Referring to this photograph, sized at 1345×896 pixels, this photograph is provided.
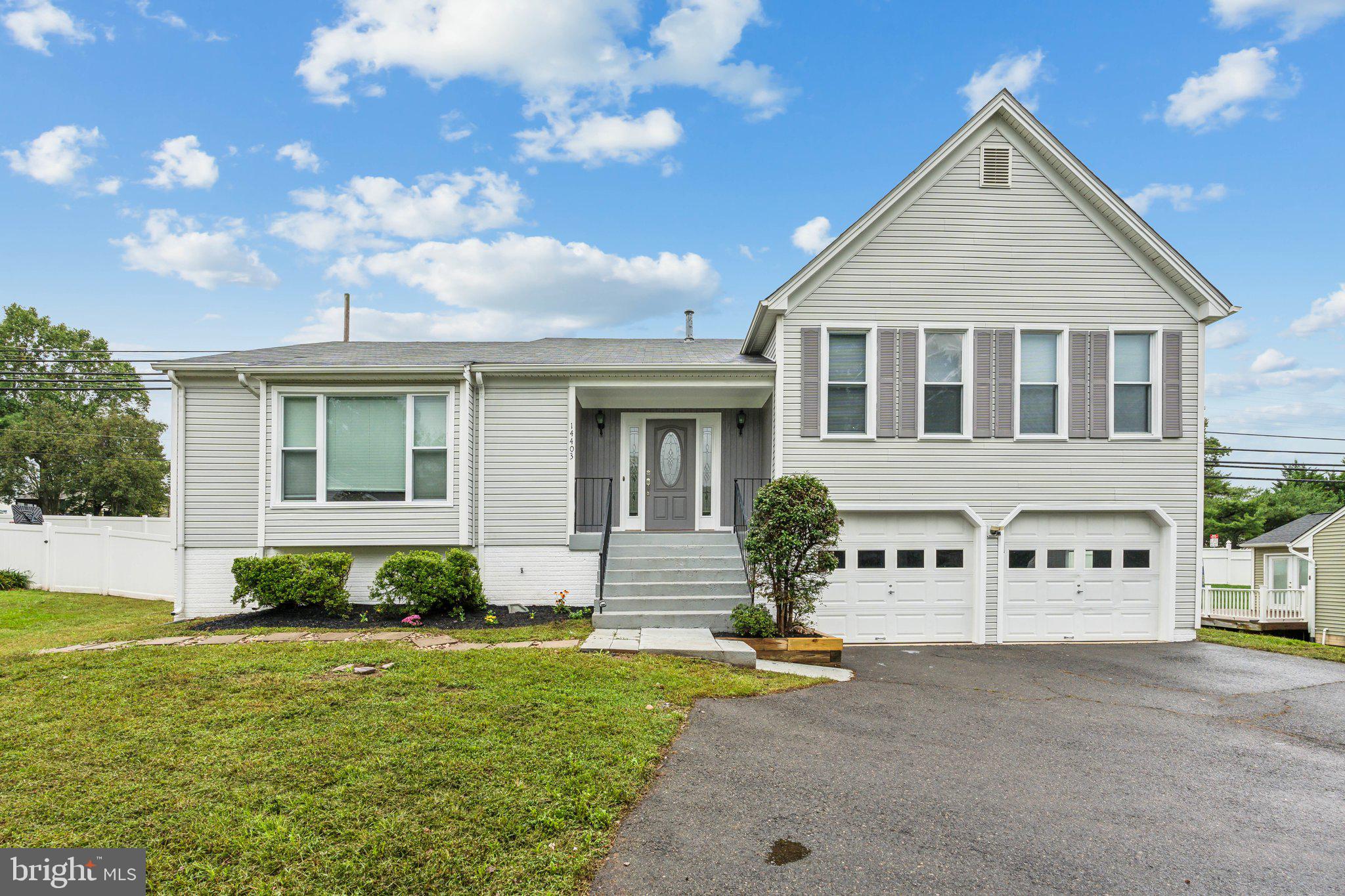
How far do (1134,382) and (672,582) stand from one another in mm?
7731

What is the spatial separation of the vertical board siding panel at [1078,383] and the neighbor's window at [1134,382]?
21.2 inches

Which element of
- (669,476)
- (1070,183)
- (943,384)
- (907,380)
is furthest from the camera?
(669,476)

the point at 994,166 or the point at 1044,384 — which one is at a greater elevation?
the point at 994,166

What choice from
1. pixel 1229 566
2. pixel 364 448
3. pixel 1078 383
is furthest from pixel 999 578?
pixel 1229 566

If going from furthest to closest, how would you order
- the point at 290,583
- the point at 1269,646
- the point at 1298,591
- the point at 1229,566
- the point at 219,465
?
the point at 1229,566 → the point at 1298,591 → the point at 1269,646 → the point at 219,465 → the point at 290,583

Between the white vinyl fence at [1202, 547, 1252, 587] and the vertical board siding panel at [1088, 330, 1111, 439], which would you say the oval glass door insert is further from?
the white vinyl fence at [1202, 547, 1252, 587]

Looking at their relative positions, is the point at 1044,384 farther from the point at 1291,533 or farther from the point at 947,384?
the point at 1291,533

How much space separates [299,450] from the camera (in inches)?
399

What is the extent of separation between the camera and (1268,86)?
1362cm

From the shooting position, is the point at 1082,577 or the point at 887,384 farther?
the point at 1082,577

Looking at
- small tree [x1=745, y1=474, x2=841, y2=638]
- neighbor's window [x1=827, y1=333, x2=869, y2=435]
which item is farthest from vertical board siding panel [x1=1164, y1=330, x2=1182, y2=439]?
small tree [x1=745, y1=474, x2=841, y2=638]

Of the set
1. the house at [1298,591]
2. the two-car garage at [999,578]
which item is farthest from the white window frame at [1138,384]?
the house at [1298,591]

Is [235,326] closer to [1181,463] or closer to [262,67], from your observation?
[262,67]

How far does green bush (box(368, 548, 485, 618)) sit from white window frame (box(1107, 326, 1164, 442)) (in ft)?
32.9
